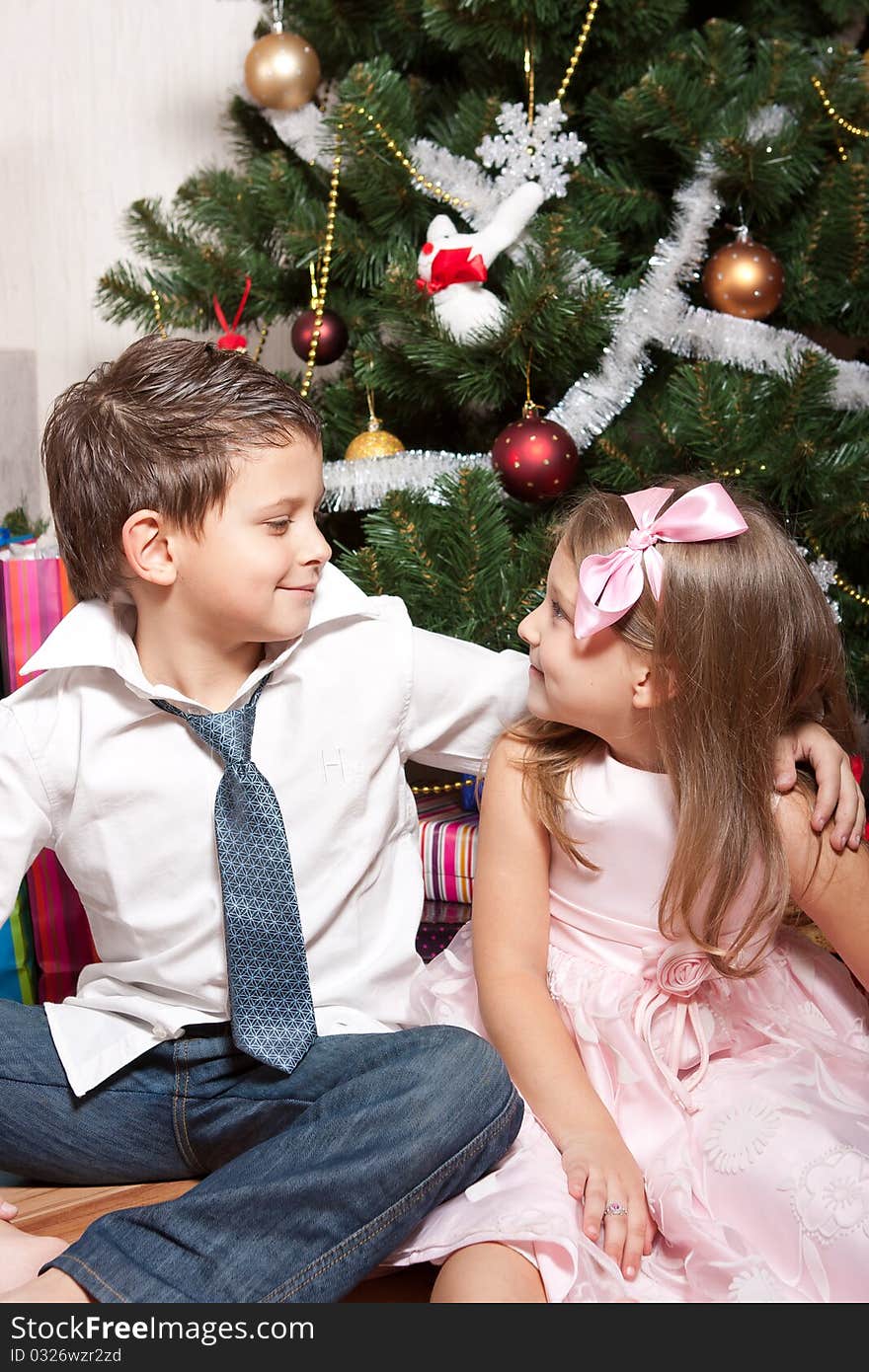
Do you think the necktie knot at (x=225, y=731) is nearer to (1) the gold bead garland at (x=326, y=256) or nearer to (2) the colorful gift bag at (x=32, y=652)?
(2) the colorful gift bag at (x=32, y=652)

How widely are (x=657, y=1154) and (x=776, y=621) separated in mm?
→ 441

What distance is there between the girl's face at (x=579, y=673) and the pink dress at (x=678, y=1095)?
0.06 meters

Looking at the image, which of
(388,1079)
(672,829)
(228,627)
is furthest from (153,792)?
(672,829)

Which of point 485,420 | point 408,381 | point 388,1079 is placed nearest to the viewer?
point 388,1079

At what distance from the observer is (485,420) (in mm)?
1660

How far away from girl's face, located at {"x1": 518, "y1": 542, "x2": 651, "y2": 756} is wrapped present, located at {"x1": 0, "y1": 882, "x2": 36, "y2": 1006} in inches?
24.4

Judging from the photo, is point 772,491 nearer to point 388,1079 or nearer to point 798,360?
point 798,360

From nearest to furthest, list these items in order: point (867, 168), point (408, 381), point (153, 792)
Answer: point (153, 792) → point (867, 168) → point (408, 381)

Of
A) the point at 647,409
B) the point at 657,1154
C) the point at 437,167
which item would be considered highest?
the point at 437,167

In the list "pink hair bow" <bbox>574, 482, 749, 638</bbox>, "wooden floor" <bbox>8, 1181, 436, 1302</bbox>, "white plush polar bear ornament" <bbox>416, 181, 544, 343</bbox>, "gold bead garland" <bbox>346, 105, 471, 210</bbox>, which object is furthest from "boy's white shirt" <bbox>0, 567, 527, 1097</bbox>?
"gold bead garland" <bbox>346, 105, 471, 210</bbox>

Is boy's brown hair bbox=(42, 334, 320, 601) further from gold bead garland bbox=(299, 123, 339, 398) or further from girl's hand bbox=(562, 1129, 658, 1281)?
girl's hand bbox=(562, 1129, 658, 1281)

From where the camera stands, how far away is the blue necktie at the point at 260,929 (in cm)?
101

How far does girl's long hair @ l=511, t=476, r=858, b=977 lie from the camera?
1.00m

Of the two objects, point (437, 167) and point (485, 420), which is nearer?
point (437, 167)
